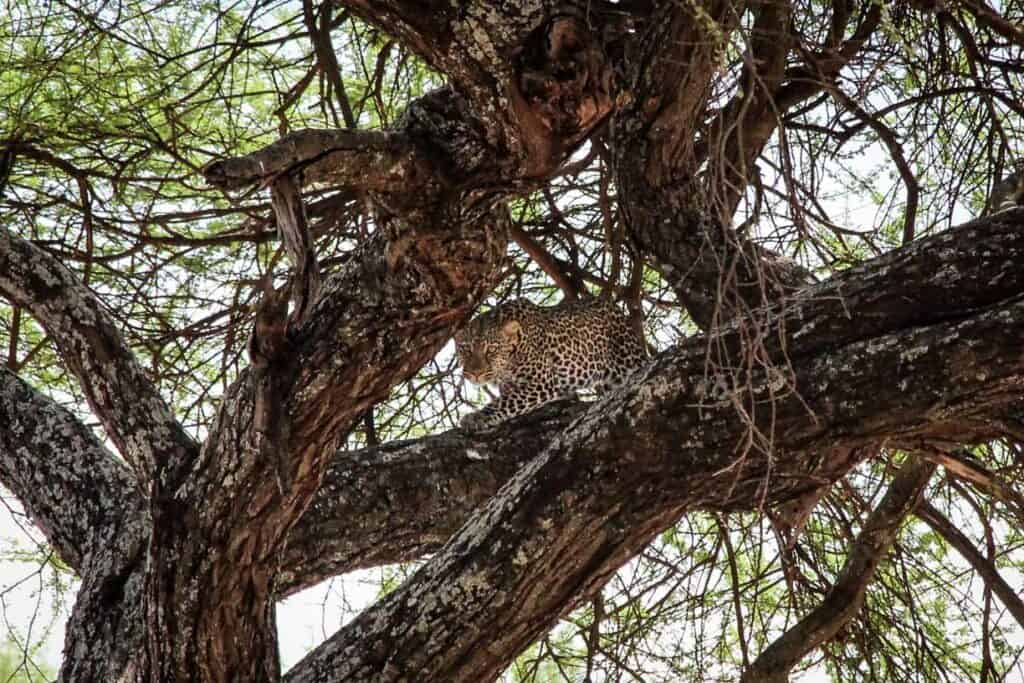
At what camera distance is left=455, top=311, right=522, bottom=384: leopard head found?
606 cm

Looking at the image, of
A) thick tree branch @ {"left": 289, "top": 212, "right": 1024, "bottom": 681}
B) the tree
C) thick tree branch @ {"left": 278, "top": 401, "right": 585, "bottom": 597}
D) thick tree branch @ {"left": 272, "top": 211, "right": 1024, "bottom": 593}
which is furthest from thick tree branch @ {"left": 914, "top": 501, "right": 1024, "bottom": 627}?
thick tree branch @ {"left": 289, "top": 212, "right": 1024, "bottom": 681}

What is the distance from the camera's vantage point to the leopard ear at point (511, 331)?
6.06m

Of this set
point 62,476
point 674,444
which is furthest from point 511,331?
point 674,444

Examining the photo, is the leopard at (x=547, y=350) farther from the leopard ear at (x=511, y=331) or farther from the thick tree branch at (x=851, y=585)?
the thick tree branch at (x=851, y=585)

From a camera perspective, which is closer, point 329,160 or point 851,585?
point 329,160

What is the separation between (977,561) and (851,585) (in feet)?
1.53

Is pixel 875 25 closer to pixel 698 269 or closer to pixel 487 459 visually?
pixel 698 269

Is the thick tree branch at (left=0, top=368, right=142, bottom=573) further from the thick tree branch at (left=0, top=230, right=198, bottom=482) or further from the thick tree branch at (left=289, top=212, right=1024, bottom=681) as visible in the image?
the thick tree branch at (left=289, top=212, right=1024, bottom=681)

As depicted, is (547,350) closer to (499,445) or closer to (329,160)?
(499,445)

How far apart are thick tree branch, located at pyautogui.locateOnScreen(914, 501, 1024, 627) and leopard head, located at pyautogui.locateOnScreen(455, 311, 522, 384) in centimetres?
204

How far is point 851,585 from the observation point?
4.18m

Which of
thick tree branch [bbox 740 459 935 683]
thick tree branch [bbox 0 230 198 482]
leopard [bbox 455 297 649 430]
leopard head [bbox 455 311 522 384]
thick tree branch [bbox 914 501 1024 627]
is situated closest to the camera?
thick tree branch [bbox 0 230 198 482]

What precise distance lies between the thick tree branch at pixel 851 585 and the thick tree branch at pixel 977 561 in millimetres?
214

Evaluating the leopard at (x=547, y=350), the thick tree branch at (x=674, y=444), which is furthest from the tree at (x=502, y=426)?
the leopard at (x=547, y=350)
